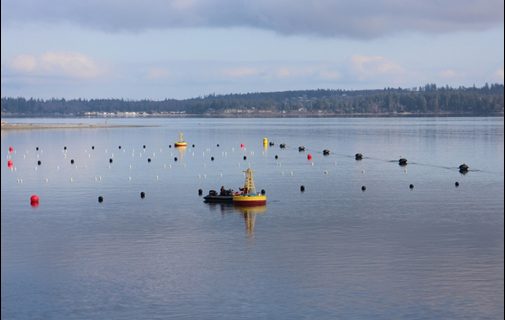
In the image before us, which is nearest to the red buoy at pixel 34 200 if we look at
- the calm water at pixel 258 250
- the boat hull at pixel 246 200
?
the calm water at pixel 258 250

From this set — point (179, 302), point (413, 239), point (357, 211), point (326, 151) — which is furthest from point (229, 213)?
point (326, 151)

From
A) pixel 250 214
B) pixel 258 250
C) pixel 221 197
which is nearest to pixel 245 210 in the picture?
pixel 250 214

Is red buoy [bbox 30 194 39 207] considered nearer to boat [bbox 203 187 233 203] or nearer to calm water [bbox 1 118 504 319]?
calm water [bbox 1 118 504 319]

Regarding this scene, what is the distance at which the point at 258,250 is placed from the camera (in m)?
73.2

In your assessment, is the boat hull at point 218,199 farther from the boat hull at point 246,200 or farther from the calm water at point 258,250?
the boat hull at point 246,200

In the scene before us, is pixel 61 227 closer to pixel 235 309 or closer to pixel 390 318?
pixel 235 309

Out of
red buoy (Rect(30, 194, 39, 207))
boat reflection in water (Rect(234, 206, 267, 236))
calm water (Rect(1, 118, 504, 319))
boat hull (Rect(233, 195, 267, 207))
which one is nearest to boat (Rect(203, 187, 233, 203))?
calm water (Rect(1, 118, 504, 319))

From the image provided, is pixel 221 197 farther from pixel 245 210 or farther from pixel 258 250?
pixel 258 250

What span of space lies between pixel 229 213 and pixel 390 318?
140 ft

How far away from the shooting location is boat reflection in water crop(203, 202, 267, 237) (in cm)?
8894

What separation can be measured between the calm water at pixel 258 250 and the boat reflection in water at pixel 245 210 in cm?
24

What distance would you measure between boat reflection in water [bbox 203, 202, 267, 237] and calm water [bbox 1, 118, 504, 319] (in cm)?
24

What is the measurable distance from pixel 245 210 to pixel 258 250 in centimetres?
2313

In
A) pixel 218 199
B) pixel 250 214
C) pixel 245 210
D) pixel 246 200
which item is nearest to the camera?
pixel 250 214
